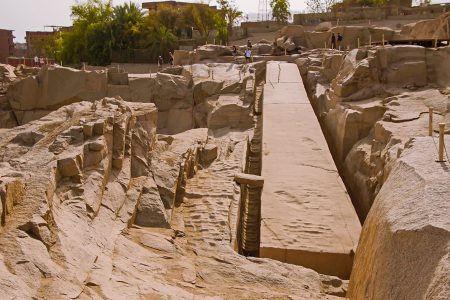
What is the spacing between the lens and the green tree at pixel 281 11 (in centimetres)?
3375

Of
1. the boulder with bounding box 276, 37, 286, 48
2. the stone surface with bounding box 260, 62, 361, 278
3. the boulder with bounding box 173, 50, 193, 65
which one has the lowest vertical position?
the stone surface with bounding box 260, 62, 361, 278

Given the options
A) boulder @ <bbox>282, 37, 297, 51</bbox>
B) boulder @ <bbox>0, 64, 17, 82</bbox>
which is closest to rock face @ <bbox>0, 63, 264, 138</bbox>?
boulder @ <bbox>0, 64, 17, 82</bbox>

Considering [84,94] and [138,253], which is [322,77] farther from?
[138,253]

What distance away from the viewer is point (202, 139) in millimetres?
9312

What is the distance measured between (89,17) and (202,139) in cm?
2405

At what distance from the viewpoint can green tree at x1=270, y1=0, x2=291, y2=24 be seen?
33750 mm

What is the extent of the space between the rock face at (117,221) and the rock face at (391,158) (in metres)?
1.14

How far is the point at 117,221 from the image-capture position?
512cm

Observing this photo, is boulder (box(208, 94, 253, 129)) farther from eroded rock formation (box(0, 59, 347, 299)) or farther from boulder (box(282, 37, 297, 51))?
boulder (box(282, 37, 297, 51))

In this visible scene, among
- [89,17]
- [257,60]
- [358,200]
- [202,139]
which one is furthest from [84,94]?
[89,17]

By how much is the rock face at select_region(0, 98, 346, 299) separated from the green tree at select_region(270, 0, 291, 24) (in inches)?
1090

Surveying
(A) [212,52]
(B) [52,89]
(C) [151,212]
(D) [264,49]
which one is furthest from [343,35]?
(C) [151,212]

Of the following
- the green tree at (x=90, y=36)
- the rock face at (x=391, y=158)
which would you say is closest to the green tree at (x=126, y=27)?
the green tree at (x=90, y=36)

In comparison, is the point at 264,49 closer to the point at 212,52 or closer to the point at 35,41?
the point at 212,52
